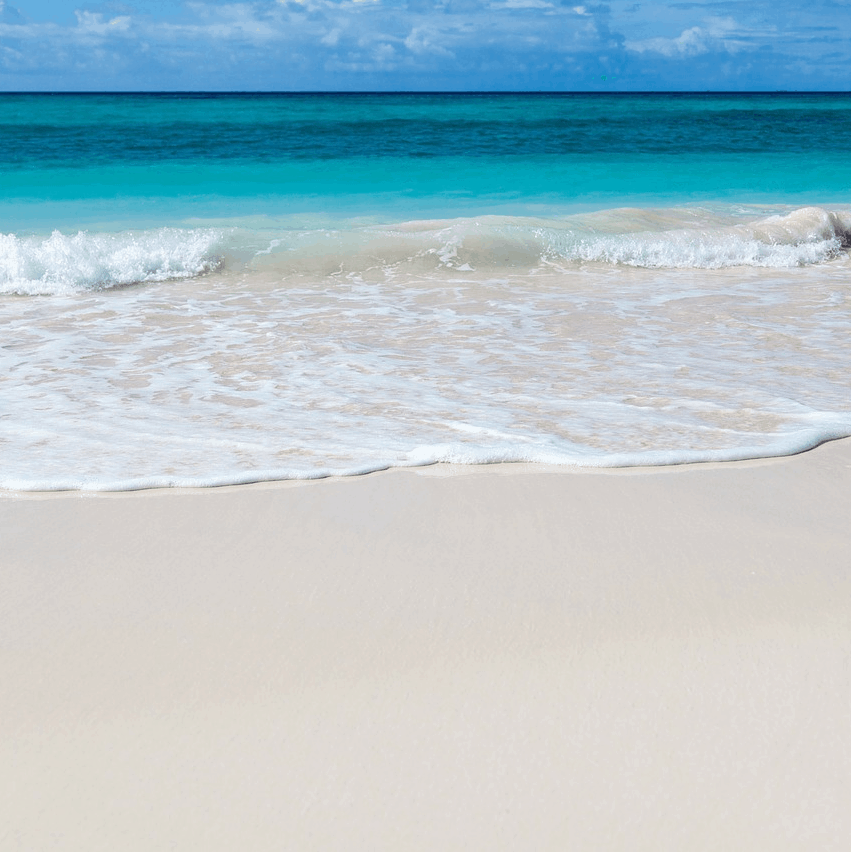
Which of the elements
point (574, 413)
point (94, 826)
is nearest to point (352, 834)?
point (94, 826)

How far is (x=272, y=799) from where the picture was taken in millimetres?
1516

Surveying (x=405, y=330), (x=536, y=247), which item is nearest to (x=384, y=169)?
(x=536, y=247)

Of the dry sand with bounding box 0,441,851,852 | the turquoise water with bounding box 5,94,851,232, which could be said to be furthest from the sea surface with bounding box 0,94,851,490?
the dry sand with bounding box 0,441,851,852

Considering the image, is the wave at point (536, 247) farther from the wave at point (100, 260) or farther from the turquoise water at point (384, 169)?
the turquoise water at point (384, 169)

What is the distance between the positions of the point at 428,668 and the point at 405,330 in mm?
3697

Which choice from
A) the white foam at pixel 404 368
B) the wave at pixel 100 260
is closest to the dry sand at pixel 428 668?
the white foam at pixel 404 368

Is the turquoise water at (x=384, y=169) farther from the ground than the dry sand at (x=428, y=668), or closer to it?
farther from the ground

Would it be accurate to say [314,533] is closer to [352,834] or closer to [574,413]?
[352,834]

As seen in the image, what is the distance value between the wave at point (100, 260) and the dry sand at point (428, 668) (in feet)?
15.6

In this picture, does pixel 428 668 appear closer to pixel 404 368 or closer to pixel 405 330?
pixel 404 368

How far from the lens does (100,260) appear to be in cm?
736

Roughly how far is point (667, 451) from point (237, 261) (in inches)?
220

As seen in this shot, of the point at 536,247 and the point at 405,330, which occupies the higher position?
the point at 536,247

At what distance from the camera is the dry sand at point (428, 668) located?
4.88ft
